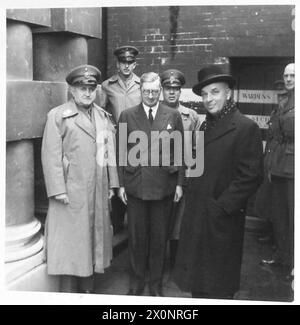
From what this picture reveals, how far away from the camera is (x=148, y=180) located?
295 cm

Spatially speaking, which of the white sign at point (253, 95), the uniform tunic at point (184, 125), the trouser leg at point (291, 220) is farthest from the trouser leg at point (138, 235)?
the white sign at point (253, 95)

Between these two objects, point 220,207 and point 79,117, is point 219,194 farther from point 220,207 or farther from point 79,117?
point 79,117

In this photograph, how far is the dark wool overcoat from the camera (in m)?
2.65

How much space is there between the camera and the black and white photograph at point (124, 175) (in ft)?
9.02

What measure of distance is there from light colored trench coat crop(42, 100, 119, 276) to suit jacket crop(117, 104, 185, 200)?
95 mm

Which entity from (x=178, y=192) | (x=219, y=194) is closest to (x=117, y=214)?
(x=178, y=192)

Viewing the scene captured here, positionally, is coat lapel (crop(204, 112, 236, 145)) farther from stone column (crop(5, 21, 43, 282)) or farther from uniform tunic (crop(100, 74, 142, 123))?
stone column (crop(5, 21, 43, 282))

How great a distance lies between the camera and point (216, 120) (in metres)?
2.72

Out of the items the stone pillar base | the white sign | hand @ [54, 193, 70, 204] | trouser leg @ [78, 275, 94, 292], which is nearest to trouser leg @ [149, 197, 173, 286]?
trouser leg @ [78, 275, 94, 292]

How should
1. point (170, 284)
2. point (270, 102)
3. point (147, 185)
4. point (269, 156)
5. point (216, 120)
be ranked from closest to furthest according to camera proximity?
1. point (216, 120)
2. point (147, 185)
3. point (170, 284)
4. point (269, 156)
5. point (270, 102)
